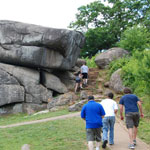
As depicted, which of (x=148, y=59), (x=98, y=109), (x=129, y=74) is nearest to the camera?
(x=98, y=109)

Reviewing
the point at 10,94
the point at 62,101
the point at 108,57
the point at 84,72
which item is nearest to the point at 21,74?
the point at 10,94

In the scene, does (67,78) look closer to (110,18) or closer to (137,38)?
(137,38)

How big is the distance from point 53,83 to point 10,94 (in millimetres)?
3591

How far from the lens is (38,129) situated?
10000 millimetres

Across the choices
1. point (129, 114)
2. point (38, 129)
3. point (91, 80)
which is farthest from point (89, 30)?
point (129, 114)

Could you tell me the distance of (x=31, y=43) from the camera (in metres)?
17.9

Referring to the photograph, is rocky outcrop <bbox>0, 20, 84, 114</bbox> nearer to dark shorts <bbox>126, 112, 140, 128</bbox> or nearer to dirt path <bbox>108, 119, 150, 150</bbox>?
dirt path <bbox>108, 119, 150, 150</bbox>

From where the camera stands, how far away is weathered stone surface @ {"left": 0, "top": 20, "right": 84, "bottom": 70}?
1772 centimetres

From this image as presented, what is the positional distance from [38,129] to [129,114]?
4438 mm

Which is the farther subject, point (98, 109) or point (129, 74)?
point (129, 74)

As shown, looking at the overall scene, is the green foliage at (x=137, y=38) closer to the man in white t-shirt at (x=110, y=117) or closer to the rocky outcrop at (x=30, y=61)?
the rocky outcrop at (x=30, y=61)

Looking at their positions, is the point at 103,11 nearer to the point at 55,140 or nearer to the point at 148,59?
the point at 148,59

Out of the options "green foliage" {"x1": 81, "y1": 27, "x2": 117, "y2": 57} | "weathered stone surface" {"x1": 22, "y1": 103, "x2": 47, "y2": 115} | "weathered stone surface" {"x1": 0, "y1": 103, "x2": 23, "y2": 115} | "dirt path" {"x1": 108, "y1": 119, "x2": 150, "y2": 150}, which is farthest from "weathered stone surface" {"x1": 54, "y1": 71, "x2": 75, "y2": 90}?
"green foliage" {"x1": 81, "y1": 27, "x2": 117, "y2": 57}

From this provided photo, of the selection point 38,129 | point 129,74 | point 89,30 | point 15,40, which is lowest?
point 38,129
